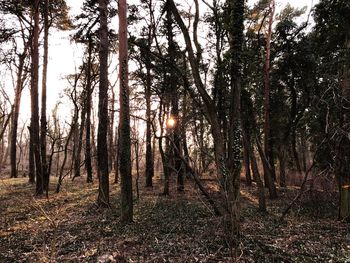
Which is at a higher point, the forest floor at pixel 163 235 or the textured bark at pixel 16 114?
the textured bark at pixel 16 114

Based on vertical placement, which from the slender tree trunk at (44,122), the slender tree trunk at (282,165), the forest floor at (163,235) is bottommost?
the forest floor at (163,235)

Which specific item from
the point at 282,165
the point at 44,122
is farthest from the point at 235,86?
the point at 282,165

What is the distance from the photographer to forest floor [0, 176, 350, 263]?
17.5 feet

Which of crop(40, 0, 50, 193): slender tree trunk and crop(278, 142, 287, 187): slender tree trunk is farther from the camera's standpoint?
crop(278, 142, 287, 187): slender tree trunk

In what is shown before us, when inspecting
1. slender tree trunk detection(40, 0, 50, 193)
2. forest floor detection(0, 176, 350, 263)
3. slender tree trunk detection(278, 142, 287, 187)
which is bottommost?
forest floor detection(0, 176, 350, 263)

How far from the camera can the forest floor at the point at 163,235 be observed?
17.5ft

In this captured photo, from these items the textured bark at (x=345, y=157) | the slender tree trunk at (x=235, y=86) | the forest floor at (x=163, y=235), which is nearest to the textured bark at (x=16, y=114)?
the forest floor at (x=163, y=235)

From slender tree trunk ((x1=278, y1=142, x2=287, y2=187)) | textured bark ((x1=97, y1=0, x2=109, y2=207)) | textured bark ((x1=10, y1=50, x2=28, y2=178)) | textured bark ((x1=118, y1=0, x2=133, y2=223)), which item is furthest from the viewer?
textured bark ((x1=10, y1=50, x2=28, y2=178))

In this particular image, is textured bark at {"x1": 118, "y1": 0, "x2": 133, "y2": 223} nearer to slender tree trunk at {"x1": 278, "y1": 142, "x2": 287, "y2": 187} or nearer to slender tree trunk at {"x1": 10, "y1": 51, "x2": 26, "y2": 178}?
slender tree trunk at {"x1": 278, "y1": 142, "x2": 287, "y2": 187}

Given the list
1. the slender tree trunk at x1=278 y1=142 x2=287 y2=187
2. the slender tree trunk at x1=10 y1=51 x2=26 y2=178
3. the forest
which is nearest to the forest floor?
the forest

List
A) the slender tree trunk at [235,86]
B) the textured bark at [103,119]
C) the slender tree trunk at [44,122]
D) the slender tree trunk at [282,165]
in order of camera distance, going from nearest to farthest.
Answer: the slender tree trunk at [235,86] < the textured bark at [103,119] < the slender tree trunk at [44,122] < the slender tree trunk at [282,165]

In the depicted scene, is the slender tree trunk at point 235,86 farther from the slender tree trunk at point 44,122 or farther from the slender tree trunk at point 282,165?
the slender tree trunk at point 282,165

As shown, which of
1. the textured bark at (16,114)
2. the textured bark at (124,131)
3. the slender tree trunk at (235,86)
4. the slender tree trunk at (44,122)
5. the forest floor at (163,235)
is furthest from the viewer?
the textured bark at (16,114)

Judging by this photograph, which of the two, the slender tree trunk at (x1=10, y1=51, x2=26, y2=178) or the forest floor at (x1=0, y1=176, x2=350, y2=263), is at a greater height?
the slender tree trunk at (x1=10, y1=51, x2=26, y2=178)
